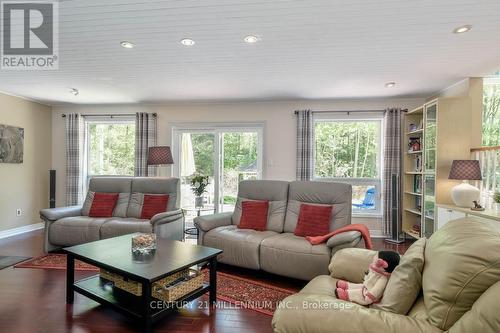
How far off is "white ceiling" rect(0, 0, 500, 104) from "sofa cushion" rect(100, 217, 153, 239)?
1906 mm

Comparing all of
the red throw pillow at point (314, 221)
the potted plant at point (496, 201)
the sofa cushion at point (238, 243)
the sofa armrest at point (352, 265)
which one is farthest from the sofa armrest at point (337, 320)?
the potted plant at point (496, 201)

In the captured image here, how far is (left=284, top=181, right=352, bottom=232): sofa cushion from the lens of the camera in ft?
10.3

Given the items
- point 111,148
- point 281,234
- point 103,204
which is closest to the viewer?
point 281,234

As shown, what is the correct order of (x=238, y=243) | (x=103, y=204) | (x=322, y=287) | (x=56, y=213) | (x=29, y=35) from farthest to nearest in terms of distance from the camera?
(x=103, y=204) < (x=56, y=213) < (x=238, y=243) < (x=29, y=35) < (x=322, y=287)

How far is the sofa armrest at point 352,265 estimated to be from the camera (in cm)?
189

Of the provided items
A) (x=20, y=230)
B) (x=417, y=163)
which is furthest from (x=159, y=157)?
(x=417, y=163)

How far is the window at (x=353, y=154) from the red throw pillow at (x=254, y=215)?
1.73 meters

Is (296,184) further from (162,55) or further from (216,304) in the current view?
(162,55)

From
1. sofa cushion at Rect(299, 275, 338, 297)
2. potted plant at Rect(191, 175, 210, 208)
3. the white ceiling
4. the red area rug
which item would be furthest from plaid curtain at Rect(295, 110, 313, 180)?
sofa cushion at Rect(299, 275, 338, 297)

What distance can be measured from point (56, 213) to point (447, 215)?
196 inches

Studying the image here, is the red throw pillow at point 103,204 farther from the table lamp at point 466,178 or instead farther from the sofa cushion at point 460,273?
the table lamp at point 466,178

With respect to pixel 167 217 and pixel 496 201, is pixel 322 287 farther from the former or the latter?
pixel 167 217

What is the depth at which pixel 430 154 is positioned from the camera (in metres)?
3.80

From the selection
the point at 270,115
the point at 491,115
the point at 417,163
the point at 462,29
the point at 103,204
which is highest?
the point at 462,29
